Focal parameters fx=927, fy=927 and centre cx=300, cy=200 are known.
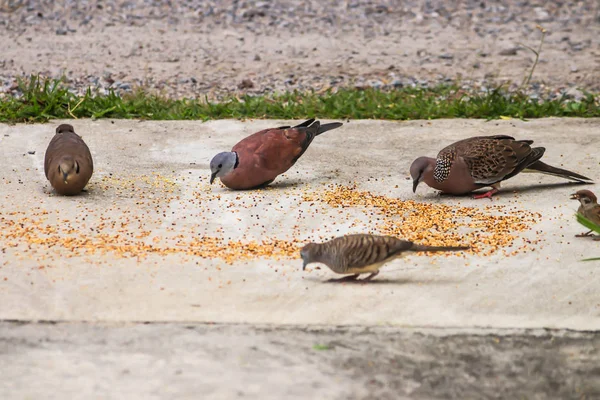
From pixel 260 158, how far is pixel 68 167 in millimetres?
1402

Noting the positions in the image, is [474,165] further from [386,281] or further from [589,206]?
[386,281]

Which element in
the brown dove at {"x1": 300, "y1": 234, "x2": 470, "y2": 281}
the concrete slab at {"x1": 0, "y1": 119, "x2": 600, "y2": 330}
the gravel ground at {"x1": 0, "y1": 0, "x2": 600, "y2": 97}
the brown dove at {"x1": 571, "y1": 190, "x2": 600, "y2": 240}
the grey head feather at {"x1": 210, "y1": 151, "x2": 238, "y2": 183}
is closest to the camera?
the concrete slab at {"x1": 0, "y1": 119, "x2": 600, "y2": 330}

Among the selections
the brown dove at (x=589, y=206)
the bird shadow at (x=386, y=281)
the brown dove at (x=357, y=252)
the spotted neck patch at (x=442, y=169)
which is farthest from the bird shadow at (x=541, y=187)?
the brown dove at (x=357, y=252)

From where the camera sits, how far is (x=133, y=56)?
12.7m

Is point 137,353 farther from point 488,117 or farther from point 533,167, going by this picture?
point 488,117

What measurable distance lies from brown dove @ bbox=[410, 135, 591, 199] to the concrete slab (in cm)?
16

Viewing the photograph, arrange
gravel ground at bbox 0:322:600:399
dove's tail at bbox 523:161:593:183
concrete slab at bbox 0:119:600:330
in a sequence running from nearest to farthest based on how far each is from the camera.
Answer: gravel ground at bbox 0:322:600:399 < concrete slab at bbox 0:119:600:330 < dove's tail at bbox 523:161:593:183

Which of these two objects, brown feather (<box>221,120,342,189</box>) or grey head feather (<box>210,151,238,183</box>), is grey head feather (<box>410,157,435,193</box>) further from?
grey head feather (<box>210,151,238,183</box>)

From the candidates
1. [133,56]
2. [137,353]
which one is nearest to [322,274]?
[137,353]

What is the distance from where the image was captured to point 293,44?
531 inches

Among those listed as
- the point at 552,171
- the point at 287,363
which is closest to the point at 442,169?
the point at 552,171

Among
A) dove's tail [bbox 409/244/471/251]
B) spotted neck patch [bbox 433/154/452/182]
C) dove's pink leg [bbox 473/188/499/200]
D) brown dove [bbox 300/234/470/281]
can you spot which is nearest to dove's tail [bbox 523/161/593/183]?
dove's pink leg [bbox 473/188/499/200]

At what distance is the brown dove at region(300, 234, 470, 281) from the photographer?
16.0 ft

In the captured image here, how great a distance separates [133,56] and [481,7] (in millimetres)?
6512
